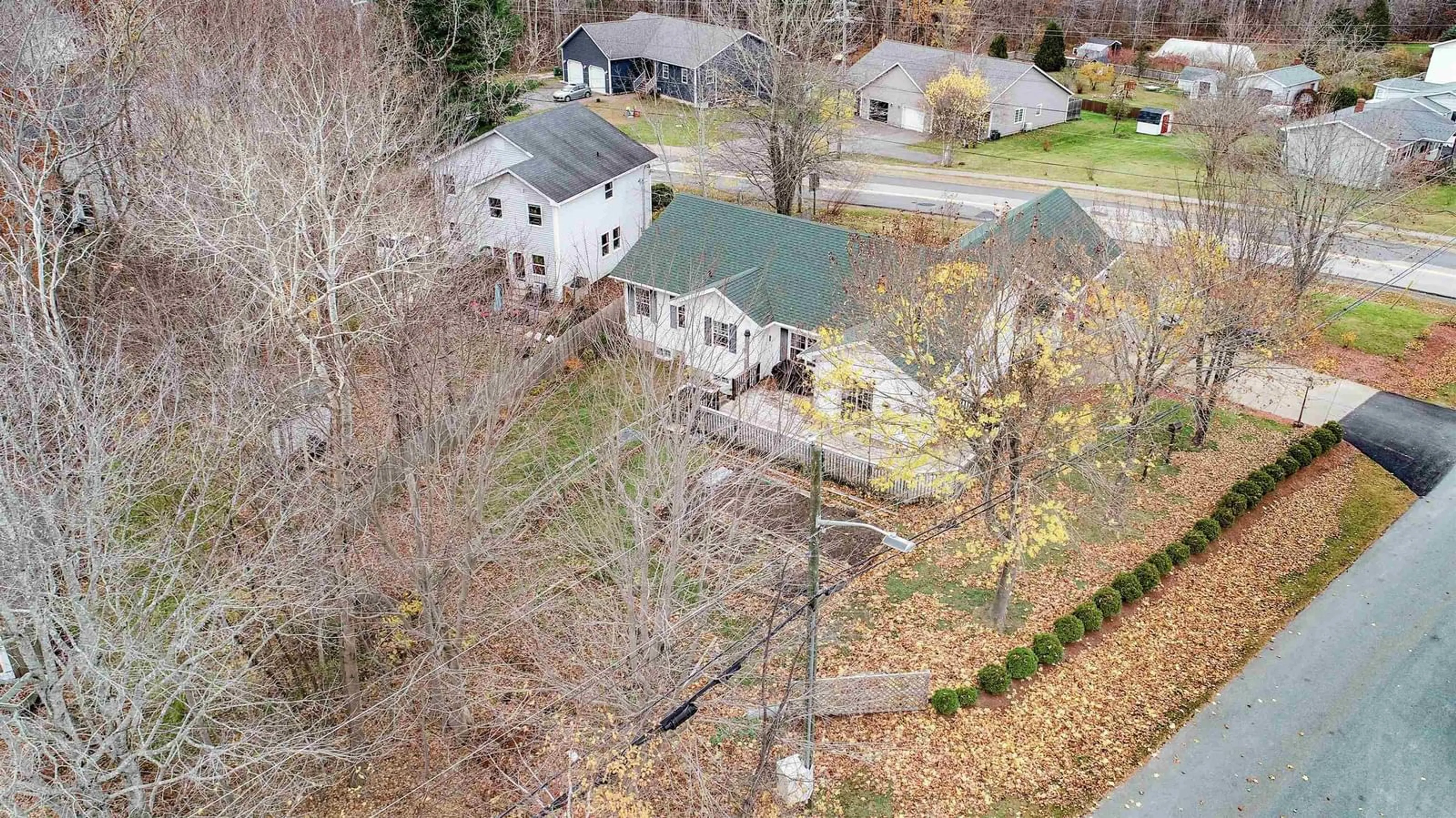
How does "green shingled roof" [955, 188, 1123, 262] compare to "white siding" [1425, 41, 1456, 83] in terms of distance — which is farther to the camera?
"white siding" [1425, 41, 1456, 83]

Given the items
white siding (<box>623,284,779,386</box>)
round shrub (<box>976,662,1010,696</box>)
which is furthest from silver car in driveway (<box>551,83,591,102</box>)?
round shrub (<box>976,662,1010,696</box>)

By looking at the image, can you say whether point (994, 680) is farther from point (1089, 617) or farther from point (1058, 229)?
point (1058, 229)

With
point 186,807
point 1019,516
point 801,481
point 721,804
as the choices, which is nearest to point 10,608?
point 186,807

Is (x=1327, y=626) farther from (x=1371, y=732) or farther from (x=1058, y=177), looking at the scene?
(x=1058, y=177)

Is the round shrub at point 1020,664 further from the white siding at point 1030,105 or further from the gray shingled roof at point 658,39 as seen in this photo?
the gray shingled roof at point 658,39

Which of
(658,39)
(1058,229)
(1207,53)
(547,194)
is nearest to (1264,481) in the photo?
(1058,229)

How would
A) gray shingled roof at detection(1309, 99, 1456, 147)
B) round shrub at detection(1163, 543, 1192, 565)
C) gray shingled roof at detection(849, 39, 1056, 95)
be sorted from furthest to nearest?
1. gray shingled roof at detection(849, 39, 1056, 95)
2. gray shingled roof at detection(1309, 99, 1456, 147)
3. round shrub at detection(1163, 543, 1192, 565)

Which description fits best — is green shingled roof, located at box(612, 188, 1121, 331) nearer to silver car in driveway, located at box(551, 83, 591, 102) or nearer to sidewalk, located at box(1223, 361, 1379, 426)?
sidewalk, located at box(1223, 361, 1379, 426)
